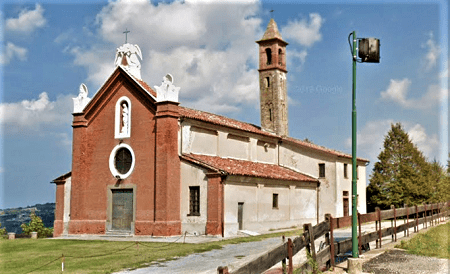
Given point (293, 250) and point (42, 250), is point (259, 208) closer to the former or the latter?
point (42, 250)

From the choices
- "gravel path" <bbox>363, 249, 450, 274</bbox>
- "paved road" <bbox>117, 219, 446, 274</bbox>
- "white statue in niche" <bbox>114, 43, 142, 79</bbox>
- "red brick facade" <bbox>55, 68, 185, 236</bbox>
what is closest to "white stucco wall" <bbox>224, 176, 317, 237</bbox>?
"red brick facade" <bbox>55, 68, 185, 236</bbox>

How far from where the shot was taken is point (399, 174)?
45.4m

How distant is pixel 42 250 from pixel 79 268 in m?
7.82

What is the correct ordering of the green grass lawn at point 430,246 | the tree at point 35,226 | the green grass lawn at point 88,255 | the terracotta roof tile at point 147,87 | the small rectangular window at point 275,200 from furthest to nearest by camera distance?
1. the tree at point 35,226
2. the small rectangular window at point 275,200
3. the terracotta roof tile at point 147,87
4. the green grass lawn at point 88,255
5. the green grass lawn at point 430,246

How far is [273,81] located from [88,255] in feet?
92.0

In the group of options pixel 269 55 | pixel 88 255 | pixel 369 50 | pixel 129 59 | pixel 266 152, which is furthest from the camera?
pixel 269 55

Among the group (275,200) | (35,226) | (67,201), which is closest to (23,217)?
(35,226)

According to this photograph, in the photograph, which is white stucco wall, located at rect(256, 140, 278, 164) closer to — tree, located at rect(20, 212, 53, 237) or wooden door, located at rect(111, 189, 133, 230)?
wooden door, located at rect(111, 189, 133, 230)

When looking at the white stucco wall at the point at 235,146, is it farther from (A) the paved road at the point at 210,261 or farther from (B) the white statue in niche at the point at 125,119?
(A) the paved road at the point at 210,261

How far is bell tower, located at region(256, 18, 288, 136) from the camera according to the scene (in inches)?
1704

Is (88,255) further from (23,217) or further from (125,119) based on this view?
(23,217)

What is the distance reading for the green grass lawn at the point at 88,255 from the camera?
15.9m

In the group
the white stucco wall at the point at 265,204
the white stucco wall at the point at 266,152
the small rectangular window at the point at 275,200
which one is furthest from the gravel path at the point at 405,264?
the white stucco wall at the point at 266,152

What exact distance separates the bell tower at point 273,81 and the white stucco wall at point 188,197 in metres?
16.2
